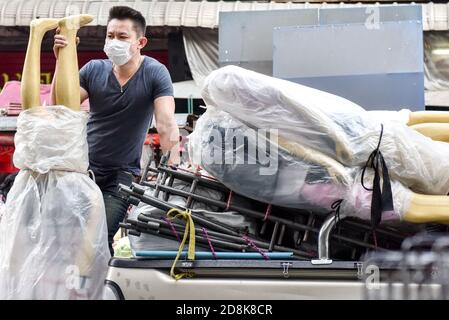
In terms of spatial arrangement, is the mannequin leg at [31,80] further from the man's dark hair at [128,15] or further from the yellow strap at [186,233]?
the yellow strap at [186,233]

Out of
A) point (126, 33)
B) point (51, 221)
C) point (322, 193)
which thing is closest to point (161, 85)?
point (126, 33)

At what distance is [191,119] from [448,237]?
5.65m

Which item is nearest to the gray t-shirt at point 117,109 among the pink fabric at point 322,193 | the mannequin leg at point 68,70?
the mannequin leg at point 68,70

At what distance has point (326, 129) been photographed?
3.43 m

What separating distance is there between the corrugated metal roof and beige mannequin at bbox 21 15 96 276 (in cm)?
660

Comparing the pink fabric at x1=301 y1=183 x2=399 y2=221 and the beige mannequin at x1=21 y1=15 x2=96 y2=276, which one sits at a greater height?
the beige mannequin at x1=21 y1=15 x2=96 y2=276

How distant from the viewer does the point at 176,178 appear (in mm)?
3754

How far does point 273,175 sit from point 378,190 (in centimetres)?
50

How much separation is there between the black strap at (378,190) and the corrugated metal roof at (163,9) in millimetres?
7159

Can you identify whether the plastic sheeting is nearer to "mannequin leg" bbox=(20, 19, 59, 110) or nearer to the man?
the man

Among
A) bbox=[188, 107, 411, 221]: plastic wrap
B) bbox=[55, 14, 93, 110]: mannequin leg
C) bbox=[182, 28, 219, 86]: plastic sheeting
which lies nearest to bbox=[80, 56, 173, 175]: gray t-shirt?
bbox=[55, 14, 93, 110]: mannequin leg

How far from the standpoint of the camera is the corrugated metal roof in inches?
410

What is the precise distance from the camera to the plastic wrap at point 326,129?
11.2 ft

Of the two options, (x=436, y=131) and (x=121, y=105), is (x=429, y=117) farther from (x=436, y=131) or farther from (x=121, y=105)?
(x=121, y=105)
